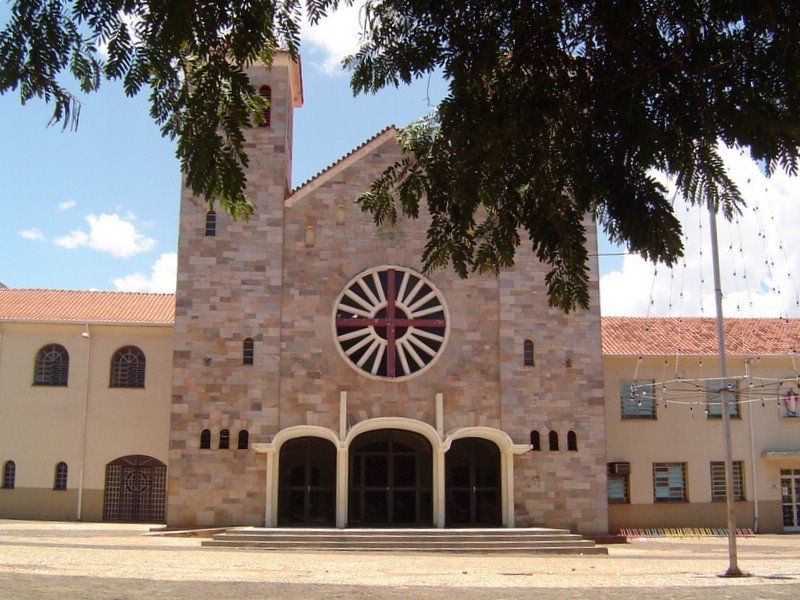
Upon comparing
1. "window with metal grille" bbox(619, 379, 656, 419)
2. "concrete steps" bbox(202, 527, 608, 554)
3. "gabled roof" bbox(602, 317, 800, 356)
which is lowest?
"concrete steps" bbox(202, 527, 608, 554)

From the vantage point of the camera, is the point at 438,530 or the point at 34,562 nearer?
the point at 34,562

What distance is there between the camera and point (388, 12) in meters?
5.89

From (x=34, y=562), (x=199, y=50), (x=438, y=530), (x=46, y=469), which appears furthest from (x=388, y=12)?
(x=46, y=469)

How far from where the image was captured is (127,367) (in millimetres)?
32938

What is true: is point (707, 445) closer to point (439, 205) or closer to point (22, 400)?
point (22, 400)

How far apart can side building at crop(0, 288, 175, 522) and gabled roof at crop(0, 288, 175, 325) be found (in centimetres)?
13

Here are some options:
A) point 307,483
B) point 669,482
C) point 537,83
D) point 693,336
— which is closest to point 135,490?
point 307,483

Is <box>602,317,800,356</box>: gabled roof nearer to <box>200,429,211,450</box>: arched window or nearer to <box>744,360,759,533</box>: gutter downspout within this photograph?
<box>744,360,759,533</box>: gutter downspout

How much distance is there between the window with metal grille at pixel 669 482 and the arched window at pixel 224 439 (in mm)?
15132

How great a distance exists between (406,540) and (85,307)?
16.2m

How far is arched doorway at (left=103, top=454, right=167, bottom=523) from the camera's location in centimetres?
3188

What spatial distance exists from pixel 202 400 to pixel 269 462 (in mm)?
2795

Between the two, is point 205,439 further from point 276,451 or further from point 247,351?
point 247,351

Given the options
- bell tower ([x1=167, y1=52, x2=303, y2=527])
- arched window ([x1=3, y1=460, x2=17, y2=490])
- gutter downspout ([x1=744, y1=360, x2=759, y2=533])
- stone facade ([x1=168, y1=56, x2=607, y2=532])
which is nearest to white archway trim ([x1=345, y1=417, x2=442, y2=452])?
stone facade ([x1=168, y1=56, x2=607, y2=532])
